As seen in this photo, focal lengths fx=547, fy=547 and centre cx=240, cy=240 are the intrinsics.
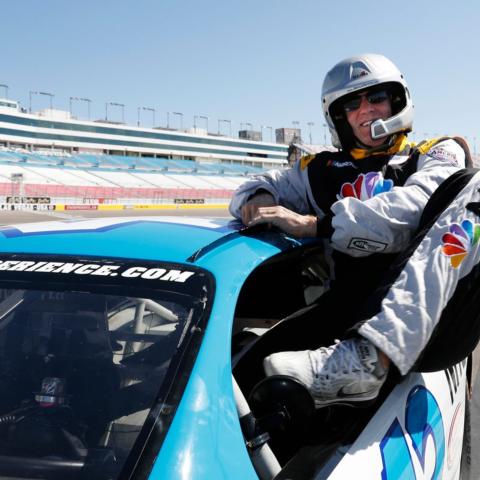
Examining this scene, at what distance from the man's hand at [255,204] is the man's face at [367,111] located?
0.61 metres

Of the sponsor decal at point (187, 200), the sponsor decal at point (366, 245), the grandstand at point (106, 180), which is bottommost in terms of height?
the sponsor decal at point (366, 245)

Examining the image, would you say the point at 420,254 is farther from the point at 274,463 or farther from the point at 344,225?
the point at 274,463

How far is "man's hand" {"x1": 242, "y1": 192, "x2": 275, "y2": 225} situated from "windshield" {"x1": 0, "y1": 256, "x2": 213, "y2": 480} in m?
0.76

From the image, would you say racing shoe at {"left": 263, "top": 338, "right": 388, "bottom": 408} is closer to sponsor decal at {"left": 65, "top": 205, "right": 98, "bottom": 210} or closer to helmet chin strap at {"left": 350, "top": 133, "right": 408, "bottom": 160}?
helmet chin strap at {"left": 350, "top": 133, "right": 408, "bottom": 160}

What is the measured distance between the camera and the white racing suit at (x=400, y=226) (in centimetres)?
169

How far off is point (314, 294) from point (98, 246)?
1.59 metres

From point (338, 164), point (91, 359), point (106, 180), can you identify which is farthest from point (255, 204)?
point (106, 180)

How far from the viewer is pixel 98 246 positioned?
1566 millimetres

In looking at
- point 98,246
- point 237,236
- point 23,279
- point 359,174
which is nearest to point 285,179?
point 359,174

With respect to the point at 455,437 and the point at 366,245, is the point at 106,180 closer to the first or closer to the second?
the point at 366,245

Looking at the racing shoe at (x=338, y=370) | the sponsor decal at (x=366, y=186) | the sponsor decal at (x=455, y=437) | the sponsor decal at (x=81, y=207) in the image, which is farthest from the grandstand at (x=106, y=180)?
the racing shoe at (x=338, y=370)

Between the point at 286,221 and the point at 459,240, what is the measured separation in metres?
0.60

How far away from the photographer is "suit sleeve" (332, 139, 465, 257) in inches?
80.9

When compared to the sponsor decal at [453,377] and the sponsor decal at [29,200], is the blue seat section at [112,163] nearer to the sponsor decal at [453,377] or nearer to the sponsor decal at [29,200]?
the sponsor decal at [29,200]
